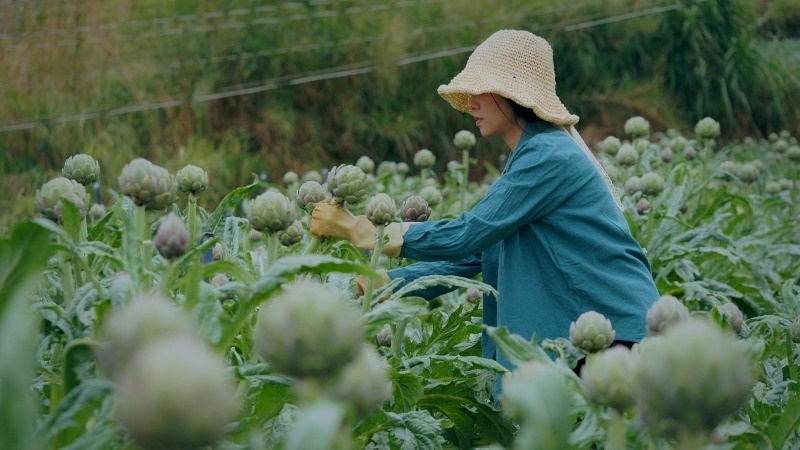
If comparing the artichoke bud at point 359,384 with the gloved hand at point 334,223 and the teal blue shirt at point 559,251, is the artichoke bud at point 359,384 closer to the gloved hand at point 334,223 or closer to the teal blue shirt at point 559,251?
the gloved hand at point 334,223

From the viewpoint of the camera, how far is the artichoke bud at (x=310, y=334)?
33.1 inches

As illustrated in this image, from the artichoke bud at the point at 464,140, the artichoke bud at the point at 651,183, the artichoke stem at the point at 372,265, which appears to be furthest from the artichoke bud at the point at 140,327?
the artichoke bud at the point at 464,140

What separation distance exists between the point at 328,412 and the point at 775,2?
341 inches

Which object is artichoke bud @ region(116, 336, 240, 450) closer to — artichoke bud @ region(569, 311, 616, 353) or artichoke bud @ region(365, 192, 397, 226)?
artichoke bud @ region(569, 311, 616, 353)

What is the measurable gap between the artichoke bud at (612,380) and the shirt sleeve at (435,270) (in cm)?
111

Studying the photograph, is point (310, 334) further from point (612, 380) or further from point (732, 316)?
point (732, 316)

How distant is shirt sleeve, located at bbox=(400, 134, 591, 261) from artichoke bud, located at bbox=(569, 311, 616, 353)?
636 mm

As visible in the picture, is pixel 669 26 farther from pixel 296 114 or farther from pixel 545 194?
pixel 545 194

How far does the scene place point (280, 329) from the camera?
2.79 ft

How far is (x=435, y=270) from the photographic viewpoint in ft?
7.43

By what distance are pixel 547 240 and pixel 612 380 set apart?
1096 mm

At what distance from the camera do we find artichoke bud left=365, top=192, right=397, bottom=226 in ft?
5.70

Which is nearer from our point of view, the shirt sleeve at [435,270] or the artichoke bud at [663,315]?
the artichoke bud at [663,315]

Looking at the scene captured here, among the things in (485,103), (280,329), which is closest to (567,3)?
(485,103)
